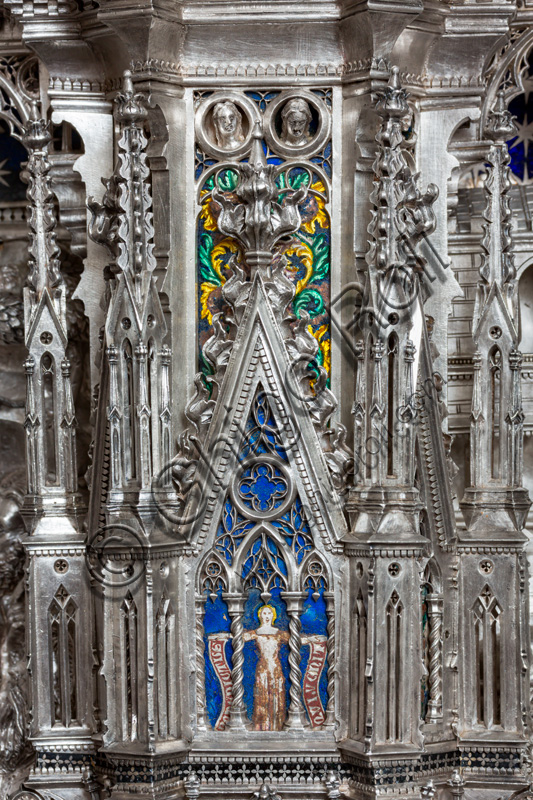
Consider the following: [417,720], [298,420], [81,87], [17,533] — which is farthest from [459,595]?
[81,87]

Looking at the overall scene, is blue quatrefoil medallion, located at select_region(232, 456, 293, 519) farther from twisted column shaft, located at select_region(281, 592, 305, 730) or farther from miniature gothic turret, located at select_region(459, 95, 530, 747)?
miniature gothic turret, located at select_region(459, 95, 530, 747)

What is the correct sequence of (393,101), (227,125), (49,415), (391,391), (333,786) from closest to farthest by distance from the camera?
(393,101) → (391,391) → (333,786) → (227,125) → (49,415)

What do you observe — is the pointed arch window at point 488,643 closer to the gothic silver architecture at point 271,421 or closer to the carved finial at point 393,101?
the gothic silver architecture at point 271,421

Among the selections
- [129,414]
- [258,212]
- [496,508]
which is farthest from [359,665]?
[258,212]

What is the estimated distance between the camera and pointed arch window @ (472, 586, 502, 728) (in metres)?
9.02

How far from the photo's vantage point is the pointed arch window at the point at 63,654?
8977 mm

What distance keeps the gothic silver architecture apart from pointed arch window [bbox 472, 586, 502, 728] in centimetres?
2

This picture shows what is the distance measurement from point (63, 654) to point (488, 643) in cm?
260

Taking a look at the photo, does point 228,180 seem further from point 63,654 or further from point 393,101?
point 63,654

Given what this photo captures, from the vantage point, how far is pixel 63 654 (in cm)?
898

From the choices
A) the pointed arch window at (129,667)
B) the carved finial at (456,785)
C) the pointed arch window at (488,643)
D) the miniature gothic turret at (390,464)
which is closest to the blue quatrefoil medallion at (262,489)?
the miniature gothic turret at (390,464)

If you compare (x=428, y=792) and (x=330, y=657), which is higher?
(x=330, y=657)

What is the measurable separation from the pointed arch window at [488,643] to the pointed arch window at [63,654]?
8.10 ft

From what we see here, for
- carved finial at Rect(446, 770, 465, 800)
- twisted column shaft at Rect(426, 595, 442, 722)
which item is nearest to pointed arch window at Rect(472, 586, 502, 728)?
twisted column shaft at Rect(426, 595, 442, 722)
